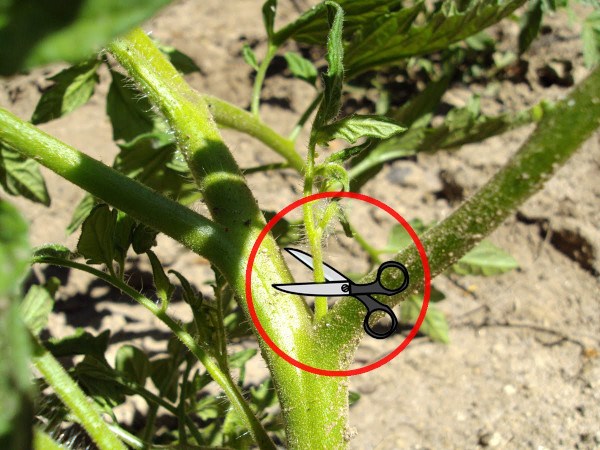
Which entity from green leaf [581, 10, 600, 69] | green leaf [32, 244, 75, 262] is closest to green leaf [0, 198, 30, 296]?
green leaf [32, 244, 75, 262]

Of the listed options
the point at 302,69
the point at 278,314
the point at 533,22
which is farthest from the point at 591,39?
the point at 278,314

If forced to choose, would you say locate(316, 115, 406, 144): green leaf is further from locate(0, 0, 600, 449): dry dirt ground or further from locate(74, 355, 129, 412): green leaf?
locate(74, 355, 129, 412): green leaf

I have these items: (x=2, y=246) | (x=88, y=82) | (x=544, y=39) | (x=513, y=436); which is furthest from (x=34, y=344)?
(x=544, y=39)

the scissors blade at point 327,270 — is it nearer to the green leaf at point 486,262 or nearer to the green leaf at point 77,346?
the green leaf at point 77,346

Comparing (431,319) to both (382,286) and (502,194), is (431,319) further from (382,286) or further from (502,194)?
(502,194)

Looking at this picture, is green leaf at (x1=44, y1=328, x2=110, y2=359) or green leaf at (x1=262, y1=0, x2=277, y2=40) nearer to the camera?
green leaf at (x1=44, y1=328, x2=110, y2=359)

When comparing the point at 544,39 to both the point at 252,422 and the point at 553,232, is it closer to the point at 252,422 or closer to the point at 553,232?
the point at 553,232
